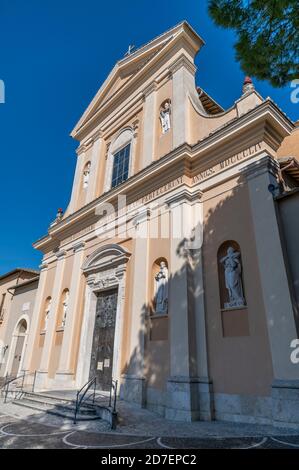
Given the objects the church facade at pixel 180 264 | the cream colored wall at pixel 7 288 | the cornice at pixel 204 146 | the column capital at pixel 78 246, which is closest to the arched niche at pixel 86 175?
the church facade at pixel 180 264

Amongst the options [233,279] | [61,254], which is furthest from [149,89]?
[233,279]

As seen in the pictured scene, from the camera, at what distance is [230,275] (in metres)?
A: 6.77

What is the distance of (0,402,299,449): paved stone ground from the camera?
4.09 m

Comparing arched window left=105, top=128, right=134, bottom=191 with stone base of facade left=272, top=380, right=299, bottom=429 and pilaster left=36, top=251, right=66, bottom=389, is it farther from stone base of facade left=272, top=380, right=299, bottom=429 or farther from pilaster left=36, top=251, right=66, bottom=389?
stone base of facade left=272, top=380, right=299, bottom=429

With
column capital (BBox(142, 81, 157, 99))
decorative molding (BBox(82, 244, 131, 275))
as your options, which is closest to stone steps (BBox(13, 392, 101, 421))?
decorative molding (BBox(82, 244, 131, 275))

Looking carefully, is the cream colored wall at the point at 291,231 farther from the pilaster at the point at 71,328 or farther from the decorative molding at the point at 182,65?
the pilaster at the point at 71,328

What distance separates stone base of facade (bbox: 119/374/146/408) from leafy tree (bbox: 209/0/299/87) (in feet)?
23.1

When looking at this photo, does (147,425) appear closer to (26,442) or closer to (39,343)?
(26,442)

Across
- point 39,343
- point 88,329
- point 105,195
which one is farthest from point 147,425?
point 39,343

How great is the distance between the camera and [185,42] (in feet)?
35.9

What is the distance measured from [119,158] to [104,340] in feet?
23.3

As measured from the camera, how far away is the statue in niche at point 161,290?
794 centimetres

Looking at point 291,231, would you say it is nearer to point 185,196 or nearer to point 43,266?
point 185,196

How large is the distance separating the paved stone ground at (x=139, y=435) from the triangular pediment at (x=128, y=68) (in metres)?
11.7
